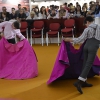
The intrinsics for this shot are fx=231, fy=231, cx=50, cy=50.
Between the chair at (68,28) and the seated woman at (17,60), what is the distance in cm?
505

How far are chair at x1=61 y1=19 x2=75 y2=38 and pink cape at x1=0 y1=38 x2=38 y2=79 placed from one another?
17.4ft

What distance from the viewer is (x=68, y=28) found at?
35.7 feet

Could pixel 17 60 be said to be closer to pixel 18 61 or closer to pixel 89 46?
pixel 18 61

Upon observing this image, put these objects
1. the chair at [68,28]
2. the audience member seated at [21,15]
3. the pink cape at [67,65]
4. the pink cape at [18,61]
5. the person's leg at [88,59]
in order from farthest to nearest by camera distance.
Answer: the audience member seated at [21,15] < the chair at [68,28] < the pink cape at [18,61] < the pink cape at [67,65] < the person's leg at [88,59]


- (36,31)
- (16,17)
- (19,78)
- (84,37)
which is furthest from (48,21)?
(84,37)

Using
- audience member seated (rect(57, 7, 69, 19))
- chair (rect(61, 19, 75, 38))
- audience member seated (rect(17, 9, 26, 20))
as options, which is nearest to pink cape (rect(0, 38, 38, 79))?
chair (rect(61, 19, 75, 38))

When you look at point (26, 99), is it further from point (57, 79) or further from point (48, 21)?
point (48, 21)

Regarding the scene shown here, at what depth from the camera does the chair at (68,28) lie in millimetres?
10727

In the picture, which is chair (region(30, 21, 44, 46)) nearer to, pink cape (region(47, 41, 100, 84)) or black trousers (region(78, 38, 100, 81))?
pink cape (region(47, 41, 100, 84))

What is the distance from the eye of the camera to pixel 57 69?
15.2ft

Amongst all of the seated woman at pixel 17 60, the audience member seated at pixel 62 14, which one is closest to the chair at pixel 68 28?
the audience member seated at pixel 62 14

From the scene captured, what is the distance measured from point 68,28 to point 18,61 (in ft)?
18.7

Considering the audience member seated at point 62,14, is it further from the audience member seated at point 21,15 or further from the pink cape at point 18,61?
the pink cape at point 18,61

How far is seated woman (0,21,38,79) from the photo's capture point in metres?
5.45
